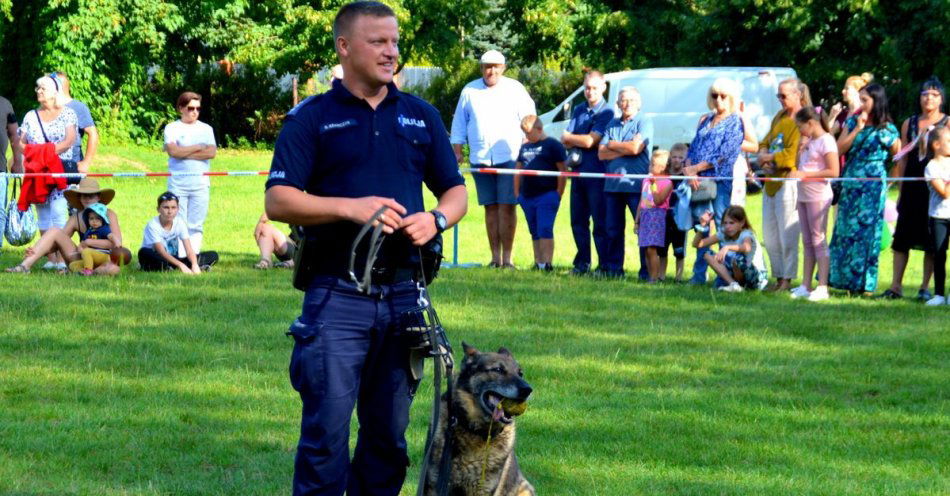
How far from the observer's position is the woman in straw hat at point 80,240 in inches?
515

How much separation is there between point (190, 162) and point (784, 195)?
607 centimetres

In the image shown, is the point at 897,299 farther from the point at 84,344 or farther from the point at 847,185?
the point at 84,344

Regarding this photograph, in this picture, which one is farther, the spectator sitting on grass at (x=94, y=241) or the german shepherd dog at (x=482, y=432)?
the spectator sitting on grass at (x=94, y=241)

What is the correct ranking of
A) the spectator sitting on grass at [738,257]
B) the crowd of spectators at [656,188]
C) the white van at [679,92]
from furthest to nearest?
the white van at [679,92] → the spectator sitting on grass at [738,257] → the crowd of spectators at [656,188]

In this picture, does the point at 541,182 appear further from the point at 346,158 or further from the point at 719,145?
the point at 346,158

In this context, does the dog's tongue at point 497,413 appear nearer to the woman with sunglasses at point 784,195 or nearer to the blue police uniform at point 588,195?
the woman with sunglasses at point 784,195

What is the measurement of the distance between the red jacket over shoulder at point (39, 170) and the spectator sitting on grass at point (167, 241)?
1136mm

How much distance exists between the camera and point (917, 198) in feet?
38.1

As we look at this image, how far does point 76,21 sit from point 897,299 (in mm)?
24705

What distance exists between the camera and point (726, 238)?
12.2 meters

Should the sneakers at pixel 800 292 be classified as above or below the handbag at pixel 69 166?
below

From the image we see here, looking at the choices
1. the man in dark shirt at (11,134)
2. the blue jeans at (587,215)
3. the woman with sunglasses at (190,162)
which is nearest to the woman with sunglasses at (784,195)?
the blue jeans at (587,215)

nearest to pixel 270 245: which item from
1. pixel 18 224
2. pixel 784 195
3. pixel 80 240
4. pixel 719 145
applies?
pixel 80 240

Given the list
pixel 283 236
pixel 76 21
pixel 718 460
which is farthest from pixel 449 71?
pixel 718 460
